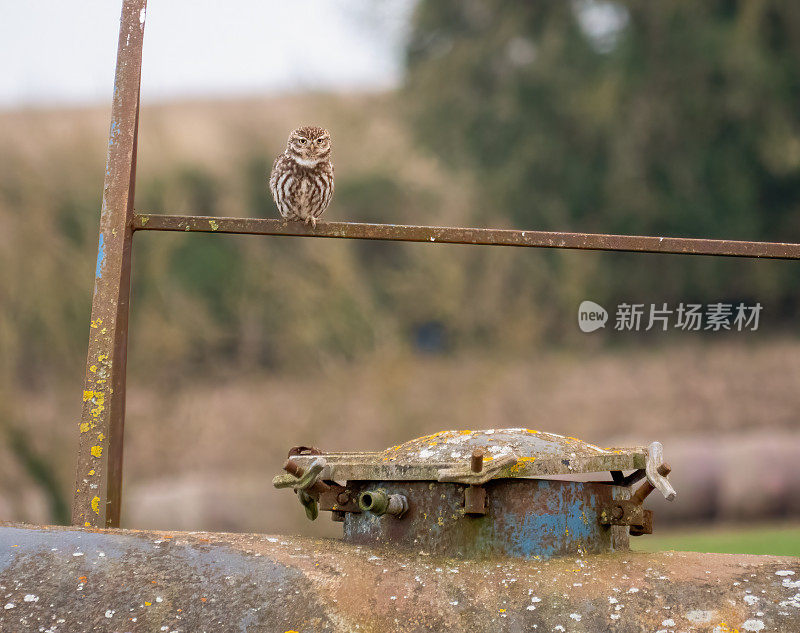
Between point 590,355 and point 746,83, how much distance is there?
5.19 meters

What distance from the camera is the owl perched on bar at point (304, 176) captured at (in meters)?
5.09

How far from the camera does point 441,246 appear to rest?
14445 mm

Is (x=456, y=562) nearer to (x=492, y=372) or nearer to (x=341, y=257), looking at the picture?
(x=341, y=257)

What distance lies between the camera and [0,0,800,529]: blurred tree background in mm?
11844

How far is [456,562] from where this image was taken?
9.69 ft

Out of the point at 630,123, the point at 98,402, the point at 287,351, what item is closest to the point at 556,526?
the point at 98,402

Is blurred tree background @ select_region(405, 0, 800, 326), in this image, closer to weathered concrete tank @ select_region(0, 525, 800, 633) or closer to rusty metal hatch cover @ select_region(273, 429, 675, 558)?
rusty metal hatch cover @ select_region(273, 429, 675, 558)

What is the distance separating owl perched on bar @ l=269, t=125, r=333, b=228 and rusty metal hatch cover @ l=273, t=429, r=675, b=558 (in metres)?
2.10

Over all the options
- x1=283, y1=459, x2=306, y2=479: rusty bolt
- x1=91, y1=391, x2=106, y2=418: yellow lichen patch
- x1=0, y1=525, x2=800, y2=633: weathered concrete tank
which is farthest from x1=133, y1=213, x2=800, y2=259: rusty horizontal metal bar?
x1=0, y1=525, x2=800, y2=633: weathered concrete tank

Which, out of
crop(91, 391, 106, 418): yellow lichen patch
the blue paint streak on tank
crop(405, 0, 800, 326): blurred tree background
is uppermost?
crop(405, 0, 800, 326): blurred tree background

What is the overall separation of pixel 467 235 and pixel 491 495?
103 centimetres

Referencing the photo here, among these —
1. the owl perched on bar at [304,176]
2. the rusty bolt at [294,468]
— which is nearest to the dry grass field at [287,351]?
the owl perched on bar at [304,176]

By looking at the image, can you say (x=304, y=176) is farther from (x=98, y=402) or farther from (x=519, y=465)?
(x=519, y=465)

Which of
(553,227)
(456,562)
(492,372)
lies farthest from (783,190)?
(456,562)
